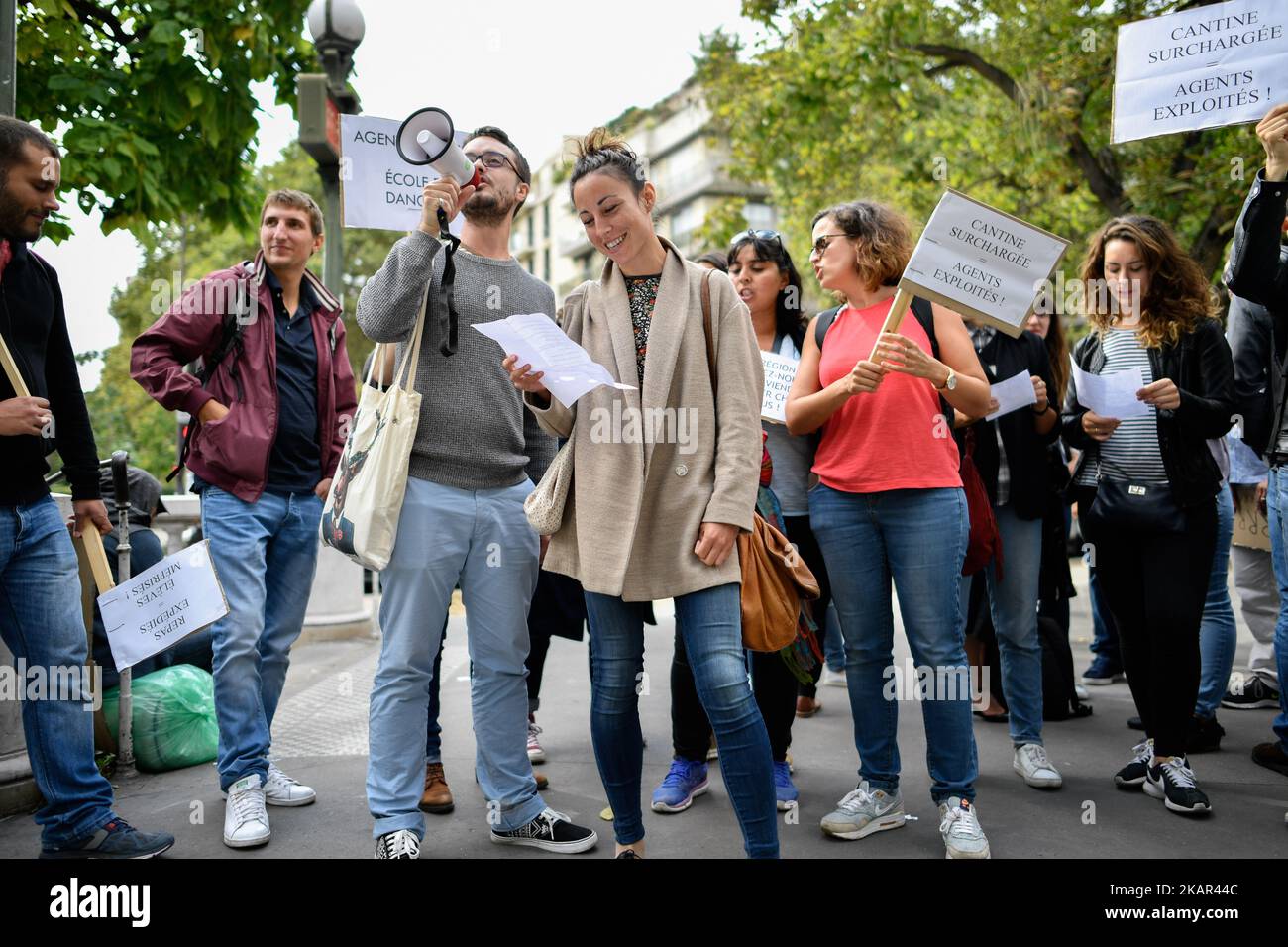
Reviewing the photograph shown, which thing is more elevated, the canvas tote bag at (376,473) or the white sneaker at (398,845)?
the canvas tote bag at (376,473)

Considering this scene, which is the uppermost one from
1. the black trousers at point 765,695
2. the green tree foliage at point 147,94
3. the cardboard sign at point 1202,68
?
the green tree foliage at point 147,94

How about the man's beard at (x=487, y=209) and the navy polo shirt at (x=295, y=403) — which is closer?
the man's beard at (x=487, y=209)

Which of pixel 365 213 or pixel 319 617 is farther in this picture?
pixel 319 617

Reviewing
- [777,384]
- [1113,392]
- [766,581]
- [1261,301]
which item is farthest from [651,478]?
[1261,301]

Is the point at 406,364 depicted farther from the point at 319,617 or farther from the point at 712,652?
the point at 319,617

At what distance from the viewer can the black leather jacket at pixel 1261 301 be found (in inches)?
132

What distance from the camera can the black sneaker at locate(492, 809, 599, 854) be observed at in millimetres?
3385

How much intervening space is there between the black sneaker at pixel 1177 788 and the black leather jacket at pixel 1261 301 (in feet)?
3.95

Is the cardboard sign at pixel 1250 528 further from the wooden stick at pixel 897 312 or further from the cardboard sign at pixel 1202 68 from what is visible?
the wooden stick at pixel 897 312

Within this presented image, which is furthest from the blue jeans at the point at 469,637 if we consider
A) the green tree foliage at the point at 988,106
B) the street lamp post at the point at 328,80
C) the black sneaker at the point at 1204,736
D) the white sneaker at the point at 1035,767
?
the green tree foliage at the point at 988,106

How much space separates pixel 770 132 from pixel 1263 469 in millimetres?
7930

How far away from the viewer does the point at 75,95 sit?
19.3 ft

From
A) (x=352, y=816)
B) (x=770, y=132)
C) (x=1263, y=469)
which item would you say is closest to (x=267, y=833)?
(x=352, y=816)

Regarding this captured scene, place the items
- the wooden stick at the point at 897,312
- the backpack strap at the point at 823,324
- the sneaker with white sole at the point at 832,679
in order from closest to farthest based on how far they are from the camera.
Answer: the wooden stick at the point at 897,312, the backpack strap at the point at 823,324, the sneaker with white sole at the point at 832,679
